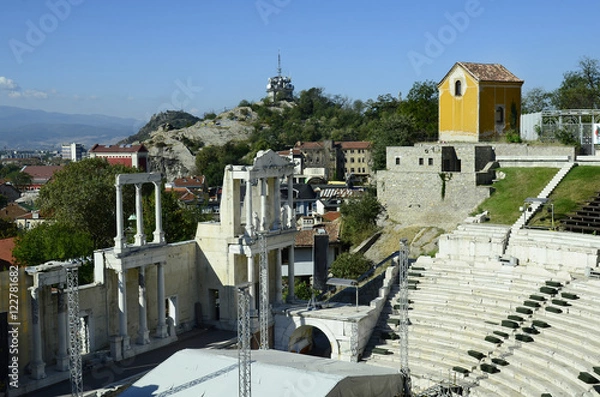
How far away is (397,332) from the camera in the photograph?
1180 inches

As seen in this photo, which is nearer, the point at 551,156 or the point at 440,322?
the point at 440,322

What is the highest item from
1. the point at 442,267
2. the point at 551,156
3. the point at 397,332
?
the point at 551,156

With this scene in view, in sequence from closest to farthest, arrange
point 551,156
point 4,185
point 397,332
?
point 397,332
point 551,156
point 4,185

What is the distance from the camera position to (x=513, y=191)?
4306cm

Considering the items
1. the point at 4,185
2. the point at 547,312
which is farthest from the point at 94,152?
the point at 547,312

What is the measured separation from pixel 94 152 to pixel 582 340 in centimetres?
9624

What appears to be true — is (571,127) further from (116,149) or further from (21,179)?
(21,179)

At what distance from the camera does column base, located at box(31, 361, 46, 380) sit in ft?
78.9

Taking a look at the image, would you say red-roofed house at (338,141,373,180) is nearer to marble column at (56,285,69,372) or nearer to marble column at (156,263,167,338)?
marble column at (156,263,167,338)

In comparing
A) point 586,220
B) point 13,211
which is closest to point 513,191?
point 586,220

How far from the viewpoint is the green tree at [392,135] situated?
187 ft

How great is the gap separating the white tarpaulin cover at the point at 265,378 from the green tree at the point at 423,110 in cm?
3645

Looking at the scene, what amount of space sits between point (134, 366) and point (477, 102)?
32262 mm

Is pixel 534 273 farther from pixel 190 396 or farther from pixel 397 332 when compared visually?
pixel 190 396
